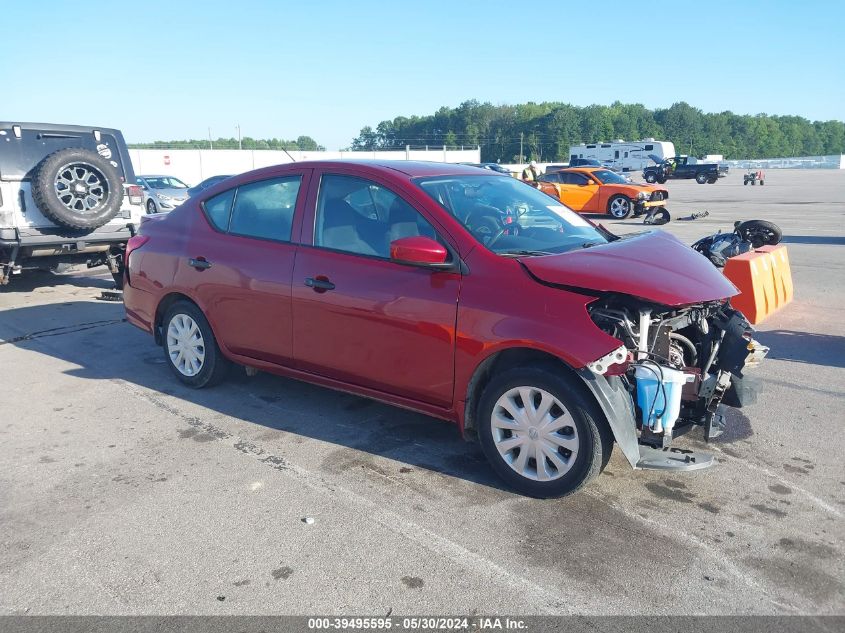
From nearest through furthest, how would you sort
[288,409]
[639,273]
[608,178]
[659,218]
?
[639,273] < [288,409] < [659,218] < [608,178]

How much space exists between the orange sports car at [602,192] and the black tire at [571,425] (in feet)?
59.1

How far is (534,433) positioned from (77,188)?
7.54 meters

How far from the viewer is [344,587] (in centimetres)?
321

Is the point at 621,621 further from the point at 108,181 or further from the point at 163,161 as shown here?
the point at 163,161

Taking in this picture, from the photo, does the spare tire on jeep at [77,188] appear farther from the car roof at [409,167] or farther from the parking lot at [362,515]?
the car roof at [409,167]

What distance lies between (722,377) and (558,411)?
41.2 inches

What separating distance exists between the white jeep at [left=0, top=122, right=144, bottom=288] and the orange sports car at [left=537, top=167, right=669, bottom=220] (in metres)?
14.2

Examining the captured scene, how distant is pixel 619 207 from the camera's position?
874 inches

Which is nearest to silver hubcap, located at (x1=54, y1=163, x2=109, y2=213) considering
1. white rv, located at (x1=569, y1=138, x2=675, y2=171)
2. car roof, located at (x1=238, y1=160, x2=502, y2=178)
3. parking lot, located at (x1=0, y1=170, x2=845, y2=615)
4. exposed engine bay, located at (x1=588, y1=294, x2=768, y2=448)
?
parking lot, located at (x1=0, y1=170, x2=845, y2=615)

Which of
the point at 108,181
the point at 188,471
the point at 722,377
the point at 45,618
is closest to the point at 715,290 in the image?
the point at 722,377

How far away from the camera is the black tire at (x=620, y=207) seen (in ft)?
72.0

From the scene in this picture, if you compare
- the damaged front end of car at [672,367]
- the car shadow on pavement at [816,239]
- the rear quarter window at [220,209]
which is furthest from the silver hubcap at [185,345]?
the car shadow on pavement at [816,239]

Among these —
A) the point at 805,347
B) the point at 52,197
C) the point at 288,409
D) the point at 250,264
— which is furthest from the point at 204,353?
the point at 805,347

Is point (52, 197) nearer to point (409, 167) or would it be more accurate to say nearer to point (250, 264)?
point (250, 264)
